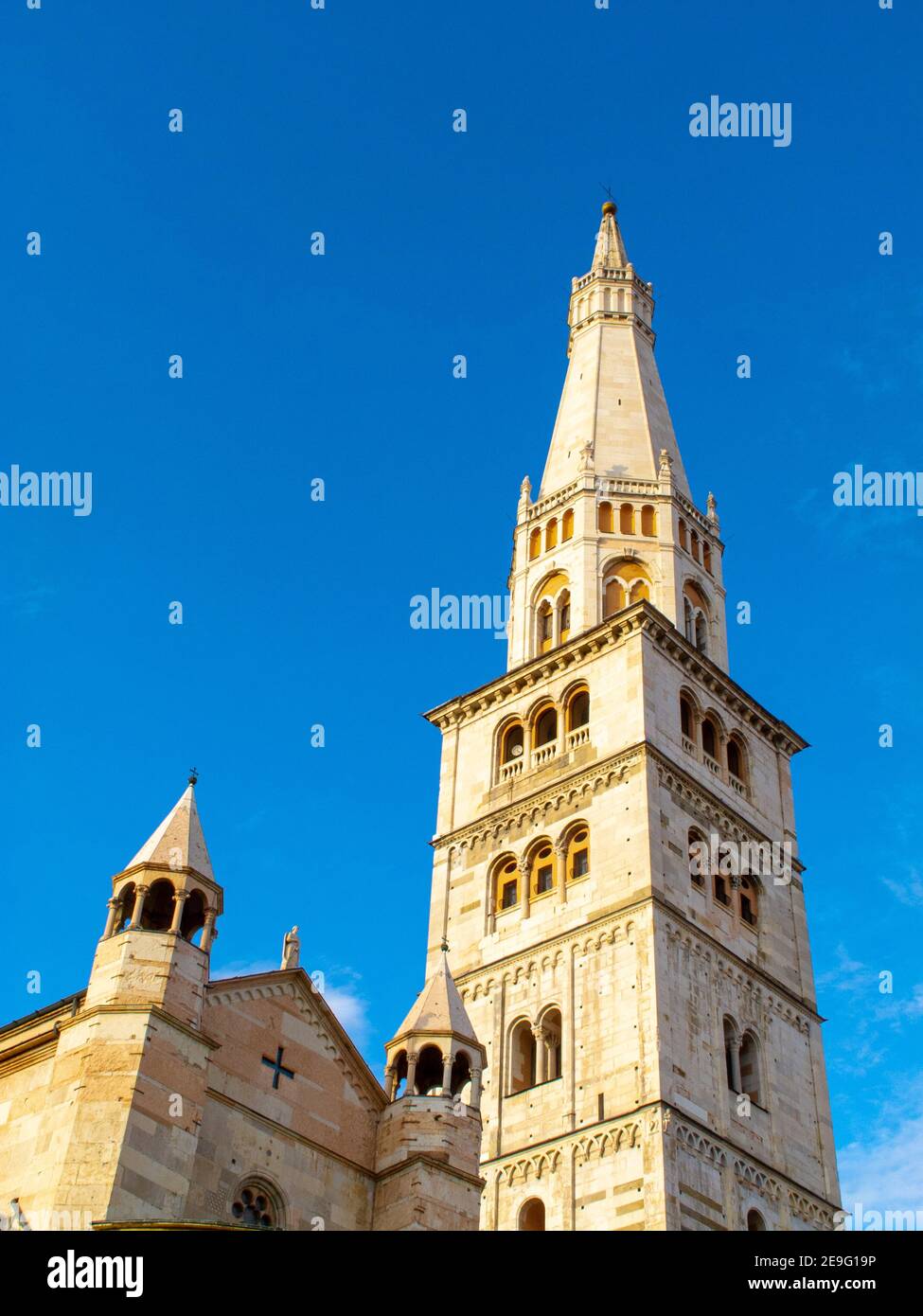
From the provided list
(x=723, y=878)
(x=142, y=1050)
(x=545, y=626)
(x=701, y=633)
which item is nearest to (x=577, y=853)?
(x=723, y=878)

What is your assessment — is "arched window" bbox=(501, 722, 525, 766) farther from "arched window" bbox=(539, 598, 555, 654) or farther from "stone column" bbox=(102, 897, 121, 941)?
"stone column" bbox=(102, 897, 121, 941)

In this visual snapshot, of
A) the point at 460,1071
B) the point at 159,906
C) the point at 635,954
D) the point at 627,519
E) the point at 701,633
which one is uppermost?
the point at 627,519

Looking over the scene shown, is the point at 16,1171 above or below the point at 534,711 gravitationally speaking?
below

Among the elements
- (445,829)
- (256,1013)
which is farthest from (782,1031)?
(256,1013)

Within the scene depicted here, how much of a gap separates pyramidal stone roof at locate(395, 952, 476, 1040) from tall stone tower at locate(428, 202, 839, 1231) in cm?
944

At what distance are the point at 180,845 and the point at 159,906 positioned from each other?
1180mm

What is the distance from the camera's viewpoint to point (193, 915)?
30.9 metres

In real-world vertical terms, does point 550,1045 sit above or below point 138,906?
above

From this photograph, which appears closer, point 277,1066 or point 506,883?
point 277,1066

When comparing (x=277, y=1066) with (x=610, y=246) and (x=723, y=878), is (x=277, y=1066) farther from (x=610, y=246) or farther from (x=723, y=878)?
(x=610, y=246)

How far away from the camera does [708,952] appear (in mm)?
47156

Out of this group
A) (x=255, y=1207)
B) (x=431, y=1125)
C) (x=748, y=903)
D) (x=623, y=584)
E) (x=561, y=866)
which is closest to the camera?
(x=255, y=1207)
